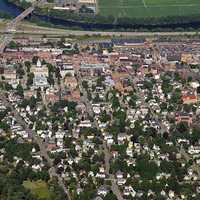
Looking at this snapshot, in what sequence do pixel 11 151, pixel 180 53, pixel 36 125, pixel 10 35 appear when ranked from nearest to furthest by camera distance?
pixel 11 151 < pixel 36 125 < pixel 180 53 < pixel 10 35

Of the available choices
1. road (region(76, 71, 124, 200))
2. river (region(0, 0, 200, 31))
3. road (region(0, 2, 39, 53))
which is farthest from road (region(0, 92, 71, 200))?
river (region(0, 0, 200, 31))

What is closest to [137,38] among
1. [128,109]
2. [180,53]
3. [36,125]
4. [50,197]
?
[180,53]

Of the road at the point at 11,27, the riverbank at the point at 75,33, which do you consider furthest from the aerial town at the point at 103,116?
the riverbank at the point at 75,33

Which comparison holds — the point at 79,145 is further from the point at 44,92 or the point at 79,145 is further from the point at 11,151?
the point at 44,92

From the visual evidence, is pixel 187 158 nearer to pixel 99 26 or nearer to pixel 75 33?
pixel 75 33

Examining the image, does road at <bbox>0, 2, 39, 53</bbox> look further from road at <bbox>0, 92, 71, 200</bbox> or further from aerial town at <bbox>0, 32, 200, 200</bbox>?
road at <bbox>0, 92, 71, 200</bbox>
